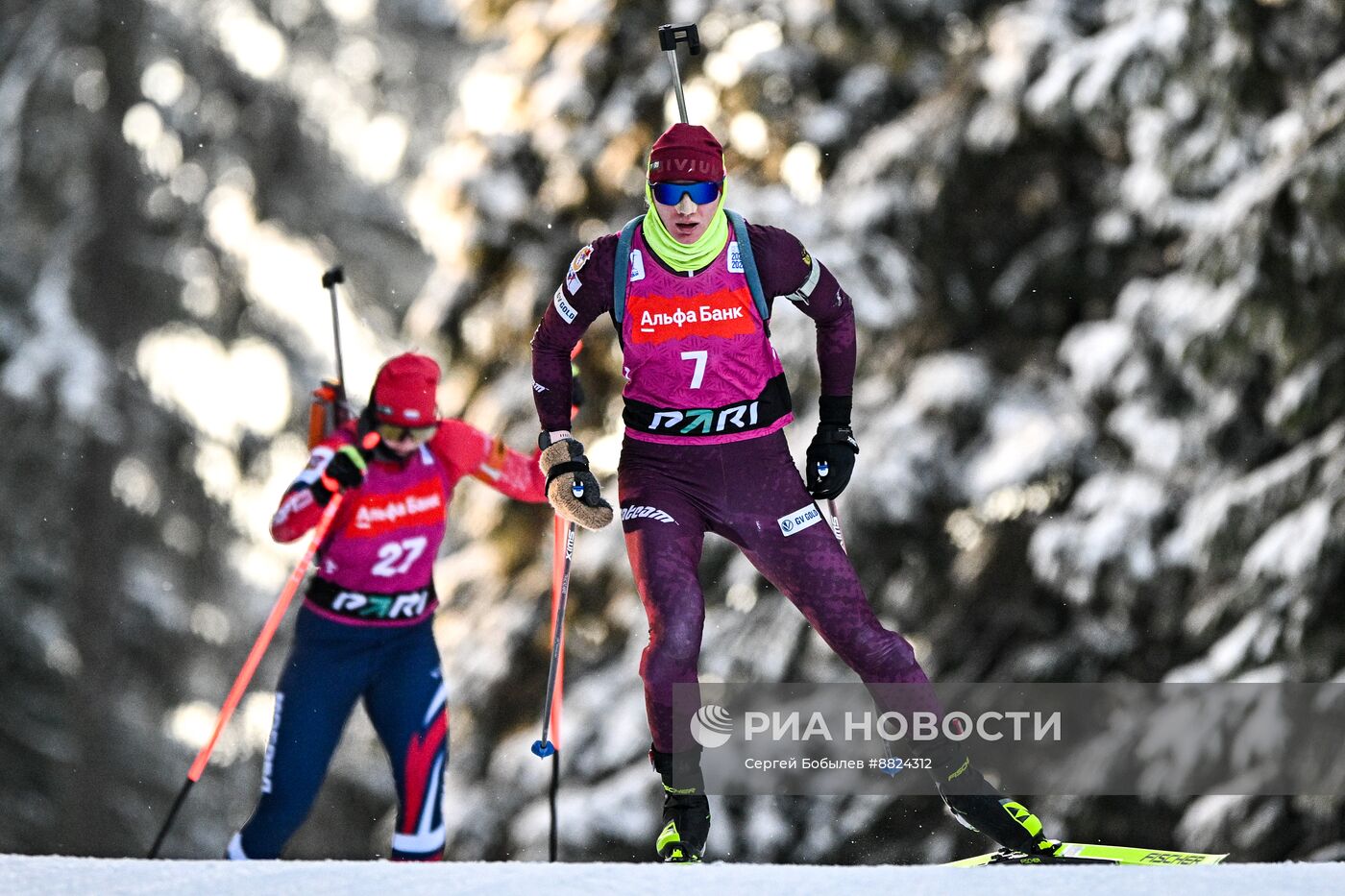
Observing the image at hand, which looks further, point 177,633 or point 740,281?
point 177,633

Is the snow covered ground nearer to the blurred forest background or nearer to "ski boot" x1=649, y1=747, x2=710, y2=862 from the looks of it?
"ski boot" x1=649, y1=747, x2=710, y2=862

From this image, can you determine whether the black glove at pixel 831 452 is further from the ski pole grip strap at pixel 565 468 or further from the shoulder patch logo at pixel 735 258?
the ski pole grip strap at pixel 565 468

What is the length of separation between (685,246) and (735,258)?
166mm

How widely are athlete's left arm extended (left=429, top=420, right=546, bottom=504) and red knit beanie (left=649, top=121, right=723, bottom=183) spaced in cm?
186

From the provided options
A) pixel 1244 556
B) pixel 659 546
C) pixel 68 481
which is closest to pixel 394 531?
pixel 659 546

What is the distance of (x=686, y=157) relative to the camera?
180 inches

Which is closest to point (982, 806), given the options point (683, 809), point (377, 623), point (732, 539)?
point (683, 809)

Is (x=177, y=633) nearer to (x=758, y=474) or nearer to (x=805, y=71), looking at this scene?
(x=805, y=71)

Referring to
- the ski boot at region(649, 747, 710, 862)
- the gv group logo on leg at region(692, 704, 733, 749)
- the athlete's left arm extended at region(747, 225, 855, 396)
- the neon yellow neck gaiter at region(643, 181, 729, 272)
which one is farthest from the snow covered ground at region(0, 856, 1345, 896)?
the neon yellow neck gaiter at region(643, 181, 729, 272)

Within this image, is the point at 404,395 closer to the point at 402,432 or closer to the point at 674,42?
the point at 402,432

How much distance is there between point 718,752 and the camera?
9.20 metres

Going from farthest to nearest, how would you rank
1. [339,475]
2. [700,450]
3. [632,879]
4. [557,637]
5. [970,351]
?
[970,351], [339,475], [557,637], [700,450], [632,879]

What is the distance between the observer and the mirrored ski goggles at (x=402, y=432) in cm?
591

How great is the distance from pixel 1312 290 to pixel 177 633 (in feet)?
38.5
